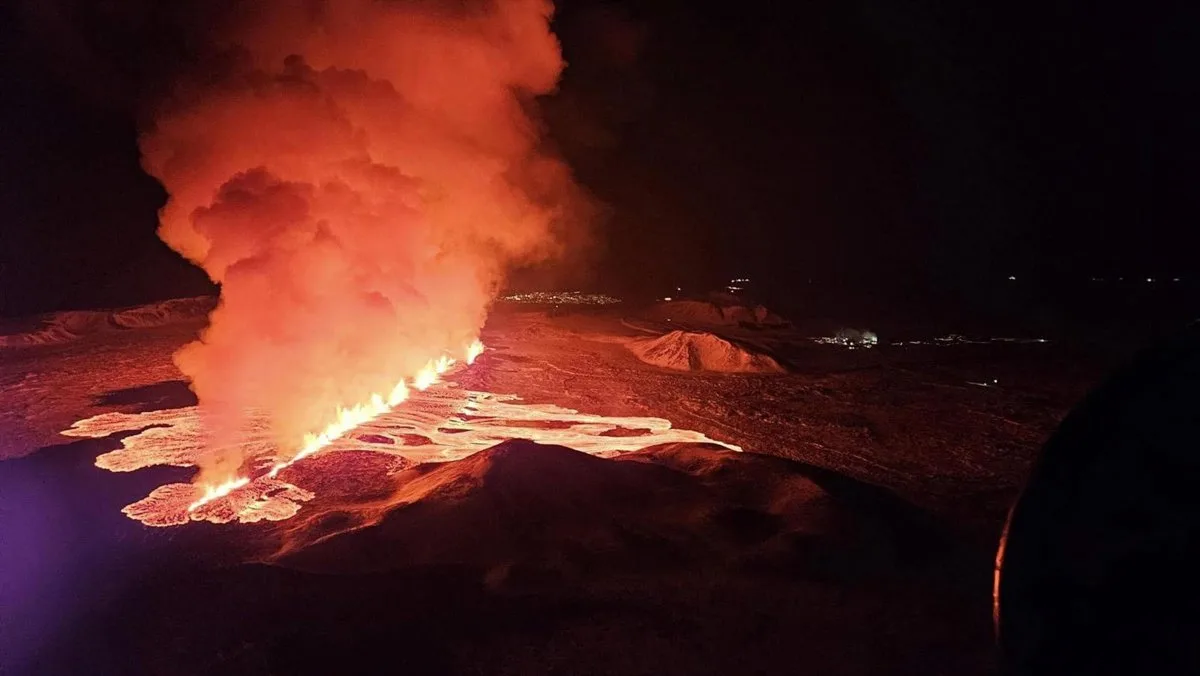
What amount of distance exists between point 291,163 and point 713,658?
565 inches

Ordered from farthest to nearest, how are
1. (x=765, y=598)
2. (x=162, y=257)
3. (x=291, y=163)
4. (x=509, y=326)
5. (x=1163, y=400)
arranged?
1. (x=162, y=257)
2. (x=509, y=326)
3. (x=291, y=163)
4. (x=765, y=598)
5. (x=1163, y=400)

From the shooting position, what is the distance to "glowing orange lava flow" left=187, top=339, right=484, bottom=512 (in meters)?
9.92

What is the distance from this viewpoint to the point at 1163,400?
248 cm

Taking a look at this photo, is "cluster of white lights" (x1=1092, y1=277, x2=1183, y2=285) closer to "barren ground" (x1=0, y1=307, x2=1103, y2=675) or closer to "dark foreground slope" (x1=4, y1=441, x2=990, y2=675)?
"barren ground" (x1=0, y1=307, x2=1103, y2=675)

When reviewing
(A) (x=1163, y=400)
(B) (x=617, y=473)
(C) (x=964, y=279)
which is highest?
(C) (x=964, y=279)

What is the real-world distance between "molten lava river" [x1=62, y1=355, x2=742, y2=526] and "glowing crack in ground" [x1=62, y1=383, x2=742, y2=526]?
0.05 feet

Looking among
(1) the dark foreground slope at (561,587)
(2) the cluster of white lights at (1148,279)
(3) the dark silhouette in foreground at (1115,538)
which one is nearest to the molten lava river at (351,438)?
(1) the dark foreground slope at (561,587)

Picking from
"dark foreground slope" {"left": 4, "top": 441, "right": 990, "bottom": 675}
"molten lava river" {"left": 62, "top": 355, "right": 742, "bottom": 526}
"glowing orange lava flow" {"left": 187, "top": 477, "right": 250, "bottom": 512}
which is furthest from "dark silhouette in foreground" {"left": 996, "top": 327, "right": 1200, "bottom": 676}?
"glowing orange lava flow" {"left": 187, "top": 477, "right": 250, "bottom": 512}

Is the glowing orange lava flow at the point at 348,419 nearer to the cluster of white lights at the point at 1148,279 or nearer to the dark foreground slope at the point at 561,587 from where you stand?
the dark foreground slope at the point at 561,587

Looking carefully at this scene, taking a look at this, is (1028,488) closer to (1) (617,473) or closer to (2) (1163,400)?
(2) (1163,400)

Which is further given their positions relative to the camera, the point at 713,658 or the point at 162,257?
the point at 162,257

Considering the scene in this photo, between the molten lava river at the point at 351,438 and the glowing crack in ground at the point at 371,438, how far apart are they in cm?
2

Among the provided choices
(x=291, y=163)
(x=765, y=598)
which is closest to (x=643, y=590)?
(x=765, y=598)

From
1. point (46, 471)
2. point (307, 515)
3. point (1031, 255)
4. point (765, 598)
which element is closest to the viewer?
point (765, 598)
